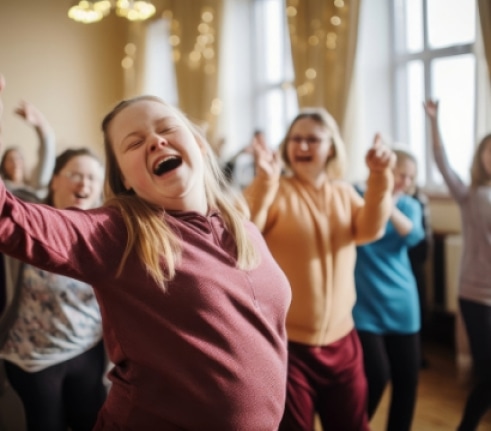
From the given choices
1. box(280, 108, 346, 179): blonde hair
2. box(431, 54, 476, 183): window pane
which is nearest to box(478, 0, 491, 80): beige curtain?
box(431, 54, 476, 183): window pane

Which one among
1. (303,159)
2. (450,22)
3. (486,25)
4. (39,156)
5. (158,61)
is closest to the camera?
(303,159)

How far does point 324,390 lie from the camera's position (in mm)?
1780

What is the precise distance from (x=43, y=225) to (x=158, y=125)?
33cm

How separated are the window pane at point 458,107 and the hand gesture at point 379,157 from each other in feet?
7.60

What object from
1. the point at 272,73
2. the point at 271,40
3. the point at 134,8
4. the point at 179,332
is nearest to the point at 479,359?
the point at 179,332

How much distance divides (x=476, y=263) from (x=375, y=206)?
28.4 inches

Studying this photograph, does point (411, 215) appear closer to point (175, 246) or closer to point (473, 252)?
point (473, 252)

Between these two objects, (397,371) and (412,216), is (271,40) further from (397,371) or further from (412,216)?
(397,371)

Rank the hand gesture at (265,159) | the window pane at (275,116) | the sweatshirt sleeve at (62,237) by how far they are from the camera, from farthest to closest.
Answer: the window pane at (275,116) < the hand gesture at (265,159) < the sweatshirt sleeve at (62,237)

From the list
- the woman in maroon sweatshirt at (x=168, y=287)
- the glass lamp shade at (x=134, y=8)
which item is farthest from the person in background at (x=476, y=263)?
the glass lamp shade at (x=134, y=8)

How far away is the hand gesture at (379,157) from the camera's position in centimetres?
174

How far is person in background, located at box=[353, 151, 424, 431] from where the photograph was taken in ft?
6.96

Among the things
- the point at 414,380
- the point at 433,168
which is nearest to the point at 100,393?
the point at 414,380

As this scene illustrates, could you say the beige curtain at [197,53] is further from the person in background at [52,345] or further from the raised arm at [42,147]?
the person in background at [52,345]
